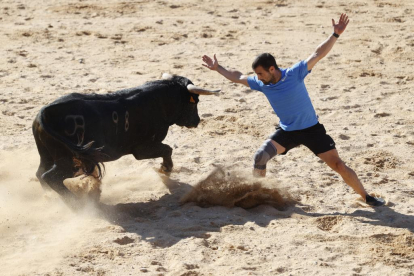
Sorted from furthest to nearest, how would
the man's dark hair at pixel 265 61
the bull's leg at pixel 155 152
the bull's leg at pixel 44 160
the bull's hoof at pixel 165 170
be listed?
the bull's hoof at pixel 165 170, the bull's leg at pixel 155 152, the bull's leg at pixel 44 160, the man's dark hair at pixel 265 61

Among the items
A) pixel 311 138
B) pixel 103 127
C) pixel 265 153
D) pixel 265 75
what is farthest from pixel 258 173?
pixel 103 127

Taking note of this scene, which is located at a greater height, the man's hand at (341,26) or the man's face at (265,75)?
the man's hand at (341,26)

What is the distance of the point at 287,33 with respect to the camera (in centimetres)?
1309

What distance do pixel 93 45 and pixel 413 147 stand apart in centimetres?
605

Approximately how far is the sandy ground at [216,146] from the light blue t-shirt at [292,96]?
75cm

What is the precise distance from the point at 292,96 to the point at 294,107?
12 cm

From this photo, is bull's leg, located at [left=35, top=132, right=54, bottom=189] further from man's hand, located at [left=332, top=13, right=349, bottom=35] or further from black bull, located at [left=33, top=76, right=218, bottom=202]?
man's hand, located at [left=332, top=13, right=349, bottom=35]

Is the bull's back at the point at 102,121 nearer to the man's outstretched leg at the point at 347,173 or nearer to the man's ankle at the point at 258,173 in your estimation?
the man's ankle at the point at 258,173

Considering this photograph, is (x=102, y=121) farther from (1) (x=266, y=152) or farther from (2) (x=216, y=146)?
(2) (x=216, y=146)

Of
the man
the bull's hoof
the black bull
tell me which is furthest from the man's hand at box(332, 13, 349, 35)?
the bull's hoof

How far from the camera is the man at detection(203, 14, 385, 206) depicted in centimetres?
668

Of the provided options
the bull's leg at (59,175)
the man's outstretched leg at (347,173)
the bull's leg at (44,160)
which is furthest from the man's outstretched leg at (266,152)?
the bull's leg at (44,160)

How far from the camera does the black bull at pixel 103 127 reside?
6732 mm

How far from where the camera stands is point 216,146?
884cm
